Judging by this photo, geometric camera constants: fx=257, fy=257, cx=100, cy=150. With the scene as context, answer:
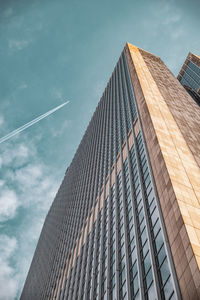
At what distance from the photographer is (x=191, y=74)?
181750 mm

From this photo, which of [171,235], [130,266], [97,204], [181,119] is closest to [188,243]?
[171,235]

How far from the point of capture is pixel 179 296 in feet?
54.4

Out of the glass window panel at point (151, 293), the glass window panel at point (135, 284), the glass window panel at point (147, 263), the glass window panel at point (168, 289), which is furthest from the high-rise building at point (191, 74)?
the glass window panel at point (168, 289)

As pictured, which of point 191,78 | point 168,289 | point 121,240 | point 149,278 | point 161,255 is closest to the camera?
point 168,289

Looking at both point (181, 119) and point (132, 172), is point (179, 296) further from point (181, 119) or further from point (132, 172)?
point (181, 119)

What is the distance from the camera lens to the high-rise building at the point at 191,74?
554 feet

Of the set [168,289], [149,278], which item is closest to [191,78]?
[149,278]

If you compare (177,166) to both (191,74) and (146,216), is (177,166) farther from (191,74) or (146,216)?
(191,74)

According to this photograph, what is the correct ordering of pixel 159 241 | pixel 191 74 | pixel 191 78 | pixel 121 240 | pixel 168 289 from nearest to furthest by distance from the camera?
pixel 168 289
pixel 159 241
pixel 121 240
pixel 191 78
pixel 191 74

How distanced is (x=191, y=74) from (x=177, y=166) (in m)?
175

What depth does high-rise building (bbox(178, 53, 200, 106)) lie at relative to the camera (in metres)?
169

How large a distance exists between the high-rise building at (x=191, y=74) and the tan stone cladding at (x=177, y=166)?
125190mm

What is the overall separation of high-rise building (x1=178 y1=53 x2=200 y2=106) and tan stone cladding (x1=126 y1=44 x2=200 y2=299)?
125 metres

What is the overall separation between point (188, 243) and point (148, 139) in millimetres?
17833
